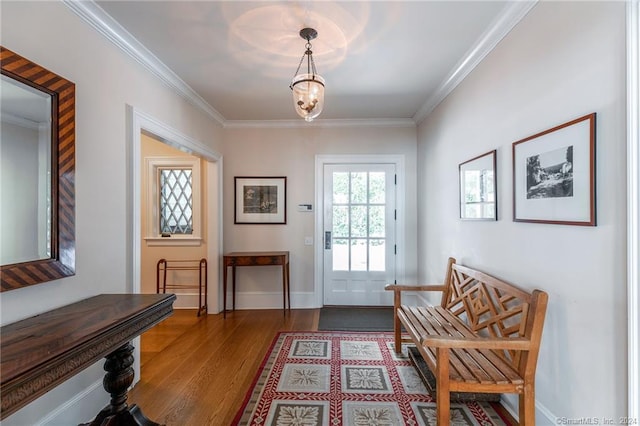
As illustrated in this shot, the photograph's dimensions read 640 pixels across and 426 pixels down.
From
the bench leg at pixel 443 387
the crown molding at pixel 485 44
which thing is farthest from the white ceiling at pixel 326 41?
the bench leg at pixel 443 387

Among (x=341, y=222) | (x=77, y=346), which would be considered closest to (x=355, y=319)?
(x=341, y=222)

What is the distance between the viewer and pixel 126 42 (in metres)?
2.17

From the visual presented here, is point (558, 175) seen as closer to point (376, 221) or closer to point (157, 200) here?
point (376, 221)

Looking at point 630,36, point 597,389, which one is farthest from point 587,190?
point 597,389

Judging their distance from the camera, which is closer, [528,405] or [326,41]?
[528,405]

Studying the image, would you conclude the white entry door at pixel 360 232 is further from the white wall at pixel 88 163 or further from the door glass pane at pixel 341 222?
the white wall at pixel 88 163

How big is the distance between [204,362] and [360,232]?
2466 mm

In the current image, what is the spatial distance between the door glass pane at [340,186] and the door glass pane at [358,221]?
222 millimetres

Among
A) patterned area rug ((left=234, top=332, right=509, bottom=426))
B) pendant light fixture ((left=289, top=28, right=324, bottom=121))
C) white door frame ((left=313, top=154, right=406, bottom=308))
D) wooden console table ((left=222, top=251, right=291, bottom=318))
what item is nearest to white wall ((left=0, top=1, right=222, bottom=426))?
patterned area rug ((left=234, top=332, right=509, bottom=426))

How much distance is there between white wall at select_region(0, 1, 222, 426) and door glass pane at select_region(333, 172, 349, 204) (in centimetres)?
246

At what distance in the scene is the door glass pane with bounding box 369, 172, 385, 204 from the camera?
415 cm

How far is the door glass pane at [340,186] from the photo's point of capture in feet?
13.7

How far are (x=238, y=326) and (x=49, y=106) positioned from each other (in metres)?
2.79

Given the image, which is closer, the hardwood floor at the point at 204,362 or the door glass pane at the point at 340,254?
the hardwood floor at the point at 204,362
